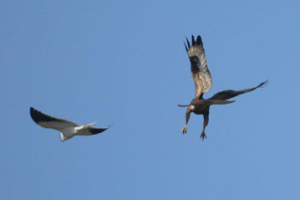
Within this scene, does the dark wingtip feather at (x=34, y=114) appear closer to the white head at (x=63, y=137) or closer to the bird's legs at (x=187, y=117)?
the white head at (x=63, y=137)

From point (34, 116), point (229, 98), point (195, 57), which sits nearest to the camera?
point (34, 116)

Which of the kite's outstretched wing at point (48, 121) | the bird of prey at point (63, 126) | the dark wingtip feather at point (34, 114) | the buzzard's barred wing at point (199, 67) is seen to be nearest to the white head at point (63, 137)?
the bird of prey at point (63, 126)

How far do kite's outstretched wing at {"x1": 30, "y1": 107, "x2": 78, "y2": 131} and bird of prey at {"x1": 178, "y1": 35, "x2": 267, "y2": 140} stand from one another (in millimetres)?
4120

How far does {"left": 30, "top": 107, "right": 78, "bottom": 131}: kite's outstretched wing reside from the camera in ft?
102

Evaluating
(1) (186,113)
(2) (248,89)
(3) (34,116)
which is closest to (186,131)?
(1) (186,113)

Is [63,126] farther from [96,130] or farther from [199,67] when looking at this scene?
[199,67]

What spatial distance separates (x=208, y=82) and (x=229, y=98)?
6.24 ft

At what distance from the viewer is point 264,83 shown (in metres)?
31.9

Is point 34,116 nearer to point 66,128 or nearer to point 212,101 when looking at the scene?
point 66,128

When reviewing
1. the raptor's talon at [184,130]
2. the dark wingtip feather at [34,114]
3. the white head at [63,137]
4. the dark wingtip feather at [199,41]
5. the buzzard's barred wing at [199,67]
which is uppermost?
the dark wingtip feather at [199,41]

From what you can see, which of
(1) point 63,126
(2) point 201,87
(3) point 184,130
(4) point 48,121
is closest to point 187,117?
(3) point 184,130

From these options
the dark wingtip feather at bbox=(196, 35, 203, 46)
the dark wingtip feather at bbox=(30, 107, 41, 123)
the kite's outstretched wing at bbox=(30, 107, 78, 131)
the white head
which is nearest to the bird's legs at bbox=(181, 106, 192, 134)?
the kite's outstretched wing at bbox=(30, 107, 78, 131)

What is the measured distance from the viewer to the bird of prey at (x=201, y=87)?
1289 inches

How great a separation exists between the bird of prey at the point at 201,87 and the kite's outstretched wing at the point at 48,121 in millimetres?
4120
